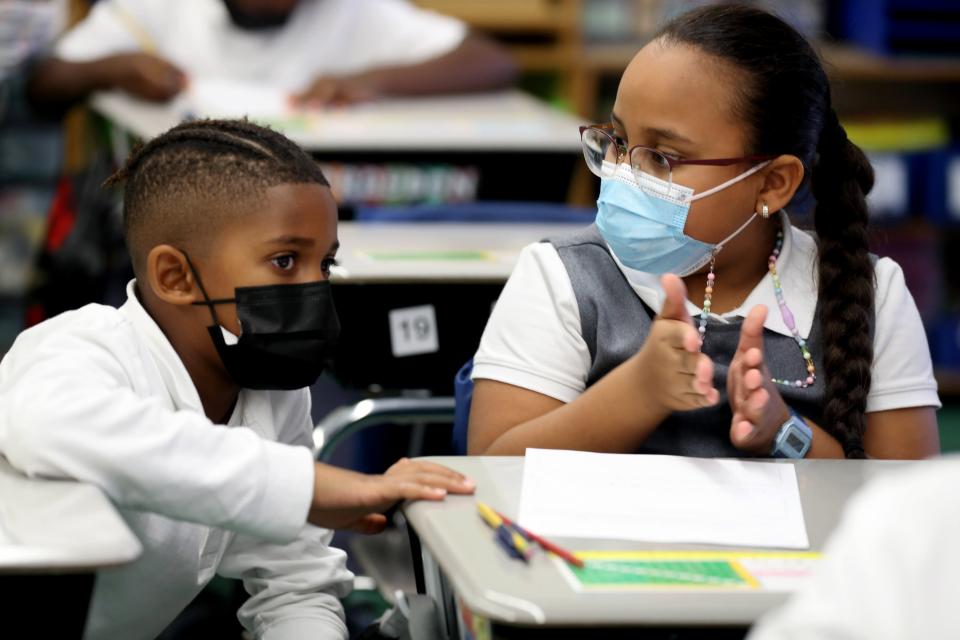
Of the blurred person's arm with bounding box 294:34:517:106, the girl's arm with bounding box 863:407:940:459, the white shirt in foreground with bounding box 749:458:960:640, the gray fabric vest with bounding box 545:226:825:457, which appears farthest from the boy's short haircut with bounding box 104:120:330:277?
the blurred person's arm with bounding box 294:34:517:106

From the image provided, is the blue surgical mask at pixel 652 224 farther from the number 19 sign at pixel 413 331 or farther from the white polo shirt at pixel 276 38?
the white polo shirt at pixel 276 38

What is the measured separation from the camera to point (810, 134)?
1.71 metres

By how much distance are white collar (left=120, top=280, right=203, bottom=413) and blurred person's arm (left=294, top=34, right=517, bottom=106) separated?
2165mm

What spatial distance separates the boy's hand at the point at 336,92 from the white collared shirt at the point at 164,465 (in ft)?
6.75

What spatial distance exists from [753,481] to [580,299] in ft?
1.26

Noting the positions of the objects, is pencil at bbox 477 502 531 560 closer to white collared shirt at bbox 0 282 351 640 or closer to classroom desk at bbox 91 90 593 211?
white collared shirt at bbox 0 282 351 640

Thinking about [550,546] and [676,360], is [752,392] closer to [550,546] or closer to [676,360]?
[676,360]

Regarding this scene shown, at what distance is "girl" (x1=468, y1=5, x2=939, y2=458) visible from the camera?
1.63m

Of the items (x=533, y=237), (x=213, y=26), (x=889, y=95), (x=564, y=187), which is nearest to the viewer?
(x=533, y=237)

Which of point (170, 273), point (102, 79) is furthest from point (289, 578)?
point (102, 79)

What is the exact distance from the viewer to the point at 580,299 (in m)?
1.67

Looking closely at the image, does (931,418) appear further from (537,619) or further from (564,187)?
(564,187)

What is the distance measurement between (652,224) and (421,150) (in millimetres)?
1695

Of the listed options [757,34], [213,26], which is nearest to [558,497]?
[757,34]
